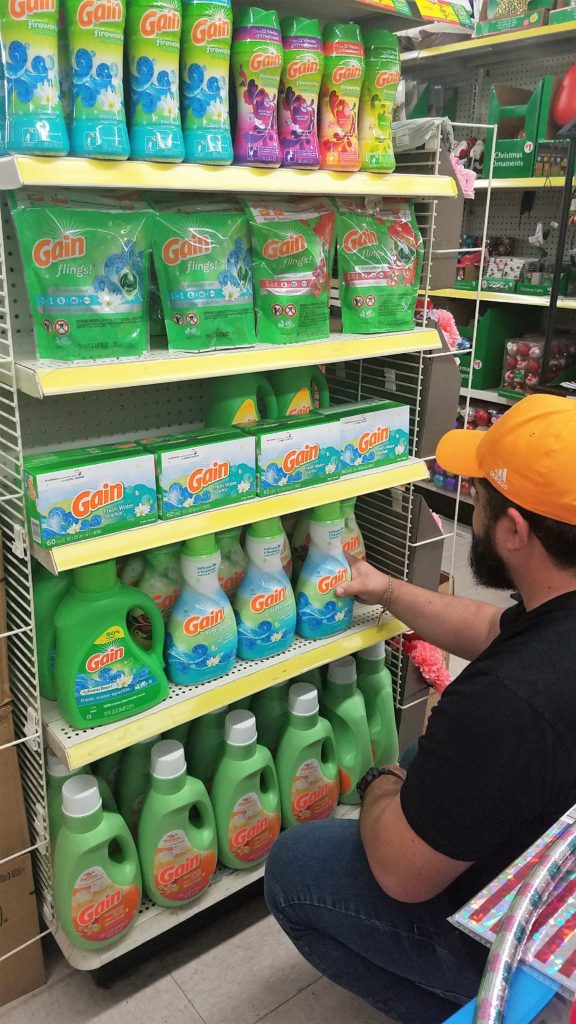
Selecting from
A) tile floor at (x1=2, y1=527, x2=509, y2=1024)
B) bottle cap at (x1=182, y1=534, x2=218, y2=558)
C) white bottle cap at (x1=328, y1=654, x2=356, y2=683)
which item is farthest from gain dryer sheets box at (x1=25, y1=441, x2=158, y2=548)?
tile floor at (x1=2, y1=527, x2=509, y2=1024)

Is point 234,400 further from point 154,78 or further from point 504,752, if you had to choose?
point 504,752

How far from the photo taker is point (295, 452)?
1828 millimetres

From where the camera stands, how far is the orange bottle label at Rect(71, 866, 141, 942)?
1.67 m

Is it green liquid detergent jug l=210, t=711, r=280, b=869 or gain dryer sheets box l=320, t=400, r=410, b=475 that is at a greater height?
gain dryer sheets box l=320, t=400, r=410, b=475

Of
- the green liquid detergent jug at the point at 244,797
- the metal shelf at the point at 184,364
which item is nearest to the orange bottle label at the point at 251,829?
the green liquid detergent jug at the point at 244,797

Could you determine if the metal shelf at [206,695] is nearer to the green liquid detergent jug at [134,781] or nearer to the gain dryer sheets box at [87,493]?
the green liquid detergent jug at [134,781]

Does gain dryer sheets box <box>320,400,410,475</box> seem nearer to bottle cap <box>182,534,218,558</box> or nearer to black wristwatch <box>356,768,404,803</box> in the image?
bottle cap <box>182,534,218,558</box>

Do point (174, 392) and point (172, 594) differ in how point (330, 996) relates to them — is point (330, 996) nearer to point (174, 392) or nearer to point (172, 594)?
point (172, 594)

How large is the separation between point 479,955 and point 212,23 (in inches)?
68.0

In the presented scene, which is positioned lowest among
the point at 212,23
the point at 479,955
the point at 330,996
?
the point at 330,996

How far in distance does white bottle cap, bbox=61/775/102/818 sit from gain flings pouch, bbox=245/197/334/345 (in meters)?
1.03

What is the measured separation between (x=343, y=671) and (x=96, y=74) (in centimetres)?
149

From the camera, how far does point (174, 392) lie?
6.68 ft

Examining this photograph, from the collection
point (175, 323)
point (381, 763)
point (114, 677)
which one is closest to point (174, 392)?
point (175, 323)
